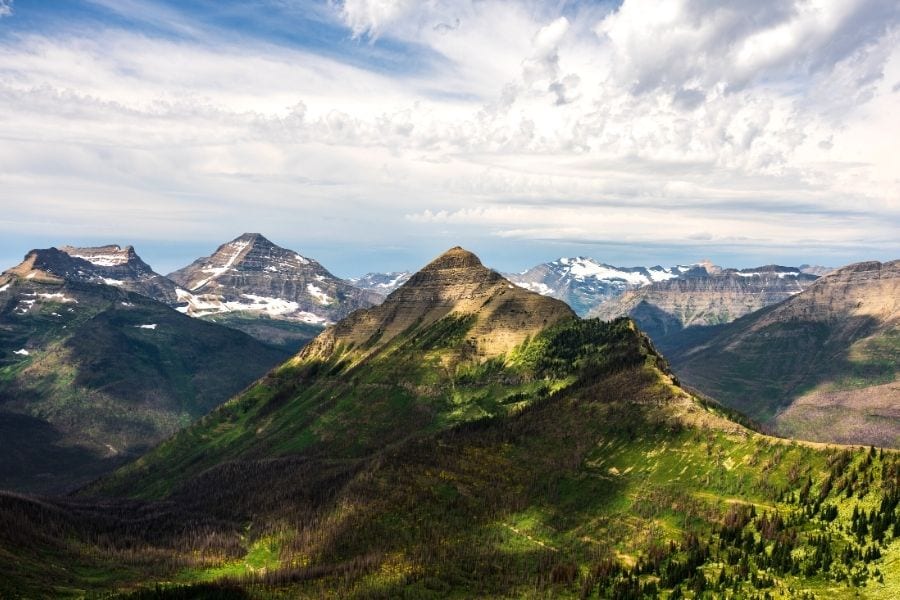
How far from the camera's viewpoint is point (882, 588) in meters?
200
